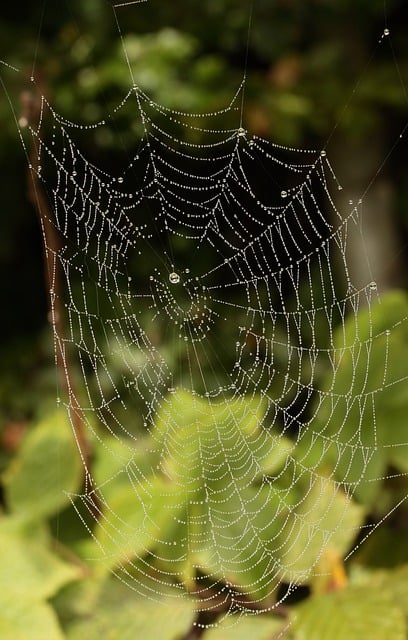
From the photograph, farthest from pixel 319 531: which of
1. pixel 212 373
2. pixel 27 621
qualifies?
pixel 212 373

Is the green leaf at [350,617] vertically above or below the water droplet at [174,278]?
below

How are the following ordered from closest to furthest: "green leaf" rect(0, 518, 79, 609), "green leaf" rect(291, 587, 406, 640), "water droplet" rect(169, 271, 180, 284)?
"green leaf" rect(291, 587, 406, 640)
"green leaf" rect(0, 518, 79, 609)
"water droplet" rect(169, 271, 180, 284)

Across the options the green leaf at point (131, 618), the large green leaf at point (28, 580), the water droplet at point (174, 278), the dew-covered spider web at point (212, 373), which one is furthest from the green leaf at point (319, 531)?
the water droplet at point (174, 278)

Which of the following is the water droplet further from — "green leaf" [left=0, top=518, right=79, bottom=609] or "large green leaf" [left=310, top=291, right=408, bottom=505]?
"green leaf" [left=0, top=518, right=79, bottom=609]

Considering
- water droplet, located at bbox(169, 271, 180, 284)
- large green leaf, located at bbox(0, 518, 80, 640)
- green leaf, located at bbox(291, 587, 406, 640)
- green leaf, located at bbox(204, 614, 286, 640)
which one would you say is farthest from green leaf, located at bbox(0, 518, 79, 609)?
water droplet, located at bbox(169, 271, 180, 284)

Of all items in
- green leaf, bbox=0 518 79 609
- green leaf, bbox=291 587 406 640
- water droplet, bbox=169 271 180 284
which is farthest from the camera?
water droplet, bbox=169 271 180 284

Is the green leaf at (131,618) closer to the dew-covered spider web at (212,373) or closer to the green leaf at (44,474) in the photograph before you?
the dew-covered spider web at (212,373)
